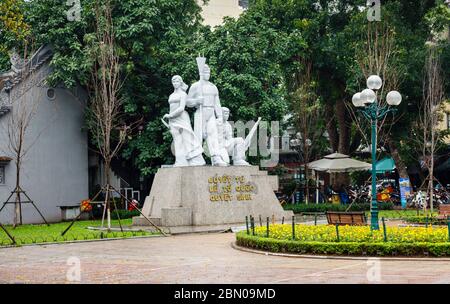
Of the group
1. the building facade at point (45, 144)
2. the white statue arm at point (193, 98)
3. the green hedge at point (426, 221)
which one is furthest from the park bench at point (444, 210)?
the building facade at point (45, 144)

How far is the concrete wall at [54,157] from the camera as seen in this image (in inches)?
1443

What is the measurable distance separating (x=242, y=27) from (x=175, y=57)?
3313 millimetres

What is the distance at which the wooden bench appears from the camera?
2183 centimetres

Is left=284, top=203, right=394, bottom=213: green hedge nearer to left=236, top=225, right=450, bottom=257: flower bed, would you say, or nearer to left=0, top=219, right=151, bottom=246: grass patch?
left=0, top=219, right=151, bottom=246: grass patch

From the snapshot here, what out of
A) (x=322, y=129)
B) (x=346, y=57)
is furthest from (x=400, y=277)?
(x=322, y=129)

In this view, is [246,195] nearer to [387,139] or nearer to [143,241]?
[143,241]

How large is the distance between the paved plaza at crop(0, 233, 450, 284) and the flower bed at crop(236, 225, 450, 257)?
48 cm

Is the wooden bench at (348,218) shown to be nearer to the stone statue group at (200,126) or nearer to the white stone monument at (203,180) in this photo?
the white stone monument at (203,180)

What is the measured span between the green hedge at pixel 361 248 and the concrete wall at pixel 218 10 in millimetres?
40592

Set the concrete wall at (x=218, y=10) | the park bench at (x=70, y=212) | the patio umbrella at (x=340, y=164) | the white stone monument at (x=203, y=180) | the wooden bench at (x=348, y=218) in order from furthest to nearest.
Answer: the concrete wall at (x=218, y=10), the patio umbrella at (x=340, y=164), the park bench at (x=70, y=212), the white stone monument at (x=203, y=180), the wooden bench at (x=348, y=218)

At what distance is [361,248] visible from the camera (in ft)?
57.5

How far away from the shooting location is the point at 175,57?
36.6m

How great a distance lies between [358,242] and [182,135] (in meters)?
11.8

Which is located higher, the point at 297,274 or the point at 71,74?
the point at 71,74
